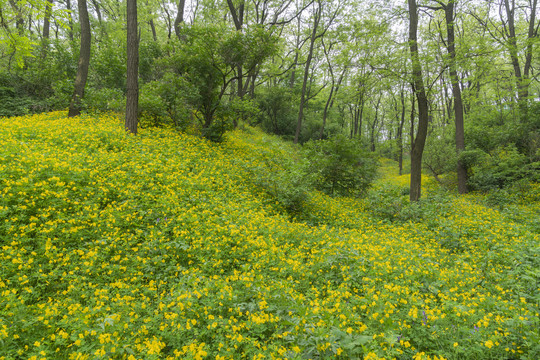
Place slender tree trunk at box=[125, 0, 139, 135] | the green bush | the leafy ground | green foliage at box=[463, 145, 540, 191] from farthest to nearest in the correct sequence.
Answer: green foliage at box=[463, 145, 540, 191]
slender tree trunk at box=[125, 0, 139, 135]
the green bush
the leafy ground

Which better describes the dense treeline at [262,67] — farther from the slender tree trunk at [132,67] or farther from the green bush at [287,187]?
the green bush at [287,187]

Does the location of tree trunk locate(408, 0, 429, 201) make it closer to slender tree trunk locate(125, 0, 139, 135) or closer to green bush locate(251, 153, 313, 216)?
green bush locate(251, 153, 313, 216)

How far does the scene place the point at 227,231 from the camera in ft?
17.7

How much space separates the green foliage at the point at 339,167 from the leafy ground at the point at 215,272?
4.19 meters

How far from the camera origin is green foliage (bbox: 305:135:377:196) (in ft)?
39.6

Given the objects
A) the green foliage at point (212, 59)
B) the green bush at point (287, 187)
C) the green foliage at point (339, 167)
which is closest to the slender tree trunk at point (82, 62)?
the green foliage at point (212, 59)

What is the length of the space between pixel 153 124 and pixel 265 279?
31.6 ft

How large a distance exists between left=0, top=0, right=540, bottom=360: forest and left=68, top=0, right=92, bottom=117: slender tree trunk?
7 centimetres

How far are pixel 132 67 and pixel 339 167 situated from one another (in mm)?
9379

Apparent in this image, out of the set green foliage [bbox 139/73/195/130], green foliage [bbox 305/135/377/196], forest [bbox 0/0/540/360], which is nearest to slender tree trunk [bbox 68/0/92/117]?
forest [bbox 0/0/540/360]

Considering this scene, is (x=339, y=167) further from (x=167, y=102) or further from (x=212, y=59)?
(x=167, y=102)

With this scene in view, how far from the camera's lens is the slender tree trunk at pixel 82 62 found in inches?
421

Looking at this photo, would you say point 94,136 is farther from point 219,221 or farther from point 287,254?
point 287,254

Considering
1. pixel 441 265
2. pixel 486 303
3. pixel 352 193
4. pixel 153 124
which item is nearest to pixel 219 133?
pixel 153 124
